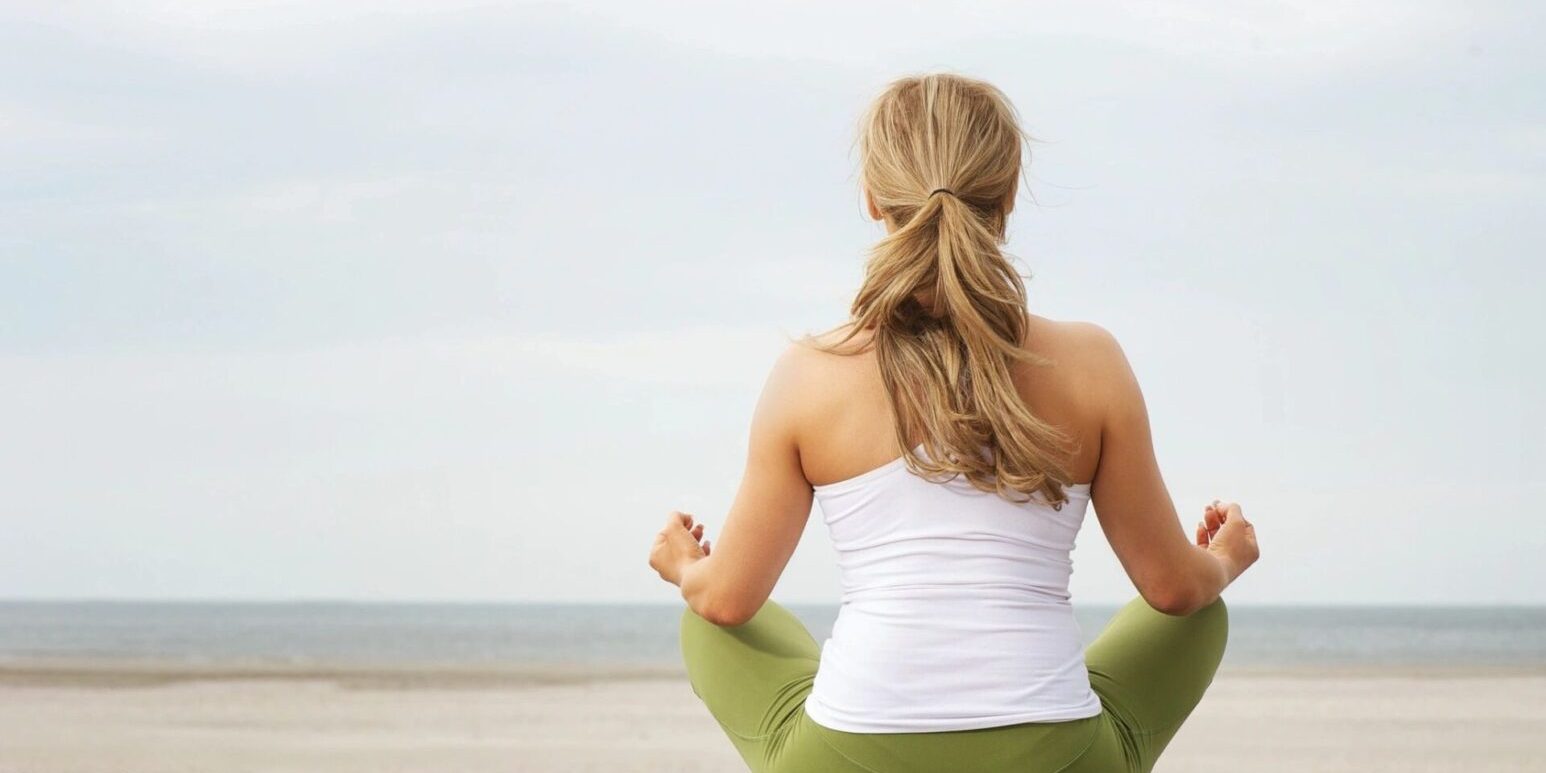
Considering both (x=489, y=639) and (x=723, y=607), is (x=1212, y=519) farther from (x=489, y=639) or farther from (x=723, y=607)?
(x=489, y=639)

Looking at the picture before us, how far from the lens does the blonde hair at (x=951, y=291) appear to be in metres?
1.89

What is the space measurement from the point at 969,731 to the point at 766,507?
0.39 metres

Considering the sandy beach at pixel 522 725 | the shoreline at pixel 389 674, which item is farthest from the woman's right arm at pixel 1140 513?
the shoreline at pixel 389 674

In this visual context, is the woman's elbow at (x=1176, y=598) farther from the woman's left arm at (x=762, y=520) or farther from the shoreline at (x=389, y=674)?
the shoreline at (x=389, y=674)

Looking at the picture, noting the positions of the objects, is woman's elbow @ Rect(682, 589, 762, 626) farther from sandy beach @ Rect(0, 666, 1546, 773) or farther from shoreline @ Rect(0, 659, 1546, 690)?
shoreline @ Rect(0, 659, 1546, 690)

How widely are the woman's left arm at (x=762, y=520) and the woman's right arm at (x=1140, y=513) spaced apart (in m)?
0.40

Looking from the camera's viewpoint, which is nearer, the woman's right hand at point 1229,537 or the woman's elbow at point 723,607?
the woman's elbow at point 723,607

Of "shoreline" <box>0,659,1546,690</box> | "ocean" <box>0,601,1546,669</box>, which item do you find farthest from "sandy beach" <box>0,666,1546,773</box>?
"ocean" <box>0,601,1546,669</box>

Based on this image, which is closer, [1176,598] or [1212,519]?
[1176,598]

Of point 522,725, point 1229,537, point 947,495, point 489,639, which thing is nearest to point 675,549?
point 947,495

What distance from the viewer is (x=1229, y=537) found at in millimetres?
2240

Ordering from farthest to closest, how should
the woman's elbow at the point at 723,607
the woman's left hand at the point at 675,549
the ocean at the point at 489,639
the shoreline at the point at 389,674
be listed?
the ocean at the point at 489,639 < the shoreline at the point at 389,674 < the woman's left hand at the point at 675,549 < the woman's elbow at the point at 723,607

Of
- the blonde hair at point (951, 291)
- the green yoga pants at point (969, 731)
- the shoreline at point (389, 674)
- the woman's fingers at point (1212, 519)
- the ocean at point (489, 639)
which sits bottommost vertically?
the ocean at point (489, 639)

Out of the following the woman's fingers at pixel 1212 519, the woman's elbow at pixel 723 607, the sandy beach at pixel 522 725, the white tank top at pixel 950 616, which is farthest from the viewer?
the sandy beach at pixel 522 725
